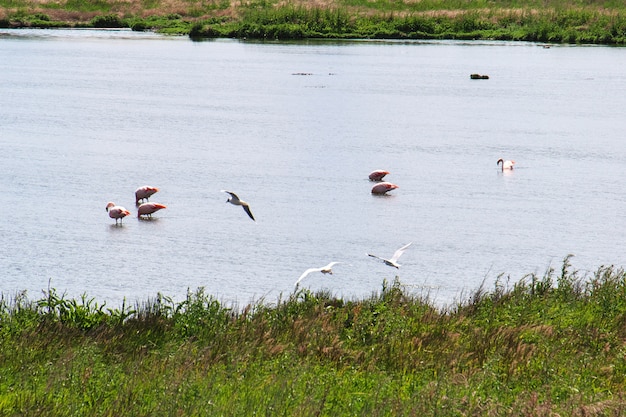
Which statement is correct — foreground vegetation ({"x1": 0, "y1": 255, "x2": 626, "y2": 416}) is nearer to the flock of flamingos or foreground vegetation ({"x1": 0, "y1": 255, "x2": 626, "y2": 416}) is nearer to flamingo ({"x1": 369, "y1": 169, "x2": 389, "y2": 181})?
the flock of flamingos

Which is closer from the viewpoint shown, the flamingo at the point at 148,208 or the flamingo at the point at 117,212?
the flamingo at the point at 117,212

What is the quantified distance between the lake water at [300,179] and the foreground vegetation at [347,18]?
31647 mm

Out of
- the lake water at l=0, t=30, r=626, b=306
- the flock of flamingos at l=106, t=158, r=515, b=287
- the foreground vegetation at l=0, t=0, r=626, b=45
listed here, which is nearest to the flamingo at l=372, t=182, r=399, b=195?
the flock of flamingos at l=106, t=158, r=515, b=287

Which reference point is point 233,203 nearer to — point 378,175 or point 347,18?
point 378,175

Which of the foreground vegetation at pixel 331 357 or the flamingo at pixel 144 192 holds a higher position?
the foreground vegetation at pixel 331 357

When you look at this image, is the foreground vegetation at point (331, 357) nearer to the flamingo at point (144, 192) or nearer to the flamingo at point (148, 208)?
the flamingo at point (148, 208)

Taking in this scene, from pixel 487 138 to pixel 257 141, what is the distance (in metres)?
6.39

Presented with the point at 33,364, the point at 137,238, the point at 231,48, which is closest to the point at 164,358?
the point at 33,364

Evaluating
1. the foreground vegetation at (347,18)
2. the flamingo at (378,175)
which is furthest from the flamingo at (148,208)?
the foreground vegetation at (347,18)

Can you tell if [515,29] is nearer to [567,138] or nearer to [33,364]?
[567,138]

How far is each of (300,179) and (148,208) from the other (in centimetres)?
437

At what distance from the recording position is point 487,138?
28.0 metres

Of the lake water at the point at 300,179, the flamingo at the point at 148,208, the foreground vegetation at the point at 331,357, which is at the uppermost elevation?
the foreground vegetation at the point at 331,357

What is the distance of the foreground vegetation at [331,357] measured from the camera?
708 cm
